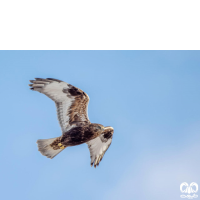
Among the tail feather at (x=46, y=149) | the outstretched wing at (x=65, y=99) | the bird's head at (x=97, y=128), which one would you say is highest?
the outstretched wing at (x=65, y=99)

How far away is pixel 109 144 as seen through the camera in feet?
41.8

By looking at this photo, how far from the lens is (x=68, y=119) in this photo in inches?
479

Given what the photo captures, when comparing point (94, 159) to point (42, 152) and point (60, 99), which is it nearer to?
point (42, 152)

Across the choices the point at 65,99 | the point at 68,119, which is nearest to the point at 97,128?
the point at 68,119

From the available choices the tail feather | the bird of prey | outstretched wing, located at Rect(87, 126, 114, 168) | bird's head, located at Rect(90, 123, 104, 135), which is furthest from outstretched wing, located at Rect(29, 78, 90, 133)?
outstretched wing, located at Rect(87, 126, 114, 168)

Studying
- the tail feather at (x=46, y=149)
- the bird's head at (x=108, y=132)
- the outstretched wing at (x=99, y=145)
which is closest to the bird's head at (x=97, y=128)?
the bird's head at (x=108, y=132)

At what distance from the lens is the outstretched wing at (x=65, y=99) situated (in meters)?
11.5

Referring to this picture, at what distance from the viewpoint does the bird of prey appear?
11531 millimetres

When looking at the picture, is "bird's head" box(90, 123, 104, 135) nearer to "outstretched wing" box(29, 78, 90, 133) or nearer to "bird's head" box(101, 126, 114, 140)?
"outstretched wing" box(29, 78, 90, 133)

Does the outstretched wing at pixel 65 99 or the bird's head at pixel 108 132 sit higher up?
the outstretched wing at pixel 65 99

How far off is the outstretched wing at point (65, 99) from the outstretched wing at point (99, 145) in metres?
1.22

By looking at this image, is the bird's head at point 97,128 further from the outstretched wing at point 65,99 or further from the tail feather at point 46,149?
the tail feather at point 46,149

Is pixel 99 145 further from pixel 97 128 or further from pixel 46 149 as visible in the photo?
pixel 46 149
